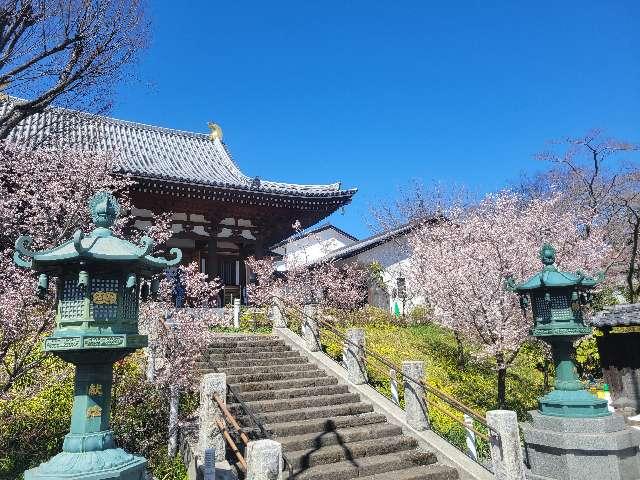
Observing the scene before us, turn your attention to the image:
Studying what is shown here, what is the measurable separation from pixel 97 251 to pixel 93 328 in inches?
30.2

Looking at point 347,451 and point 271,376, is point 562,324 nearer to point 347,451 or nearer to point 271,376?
point 347,451

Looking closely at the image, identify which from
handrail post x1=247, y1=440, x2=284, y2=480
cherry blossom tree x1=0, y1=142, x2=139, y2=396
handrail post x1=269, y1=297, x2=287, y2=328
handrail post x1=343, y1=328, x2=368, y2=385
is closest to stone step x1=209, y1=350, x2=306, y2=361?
handrail post x1=269, y1=297, x2=287, y2=328

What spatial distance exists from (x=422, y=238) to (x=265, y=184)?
10.6 m

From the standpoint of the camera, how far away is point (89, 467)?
4227mm

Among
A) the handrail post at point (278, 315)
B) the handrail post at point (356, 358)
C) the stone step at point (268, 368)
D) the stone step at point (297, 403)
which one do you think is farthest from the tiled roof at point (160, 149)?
the stone step at point (297, 403)

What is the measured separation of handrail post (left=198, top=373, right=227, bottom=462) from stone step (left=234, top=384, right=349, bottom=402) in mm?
1778

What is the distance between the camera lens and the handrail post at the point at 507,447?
686cm

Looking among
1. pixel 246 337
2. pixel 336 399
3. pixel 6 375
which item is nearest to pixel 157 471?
pixel 6 375

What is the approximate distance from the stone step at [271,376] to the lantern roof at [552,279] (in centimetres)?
487

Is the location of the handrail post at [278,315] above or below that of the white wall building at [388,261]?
below

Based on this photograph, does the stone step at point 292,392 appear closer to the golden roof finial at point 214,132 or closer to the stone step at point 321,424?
the stone step at point 321,424

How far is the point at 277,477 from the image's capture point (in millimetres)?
5293

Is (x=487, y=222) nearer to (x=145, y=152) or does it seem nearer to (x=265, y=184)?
(x=265, y=184)

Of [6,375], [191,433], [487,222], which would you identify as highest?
[487,222]
